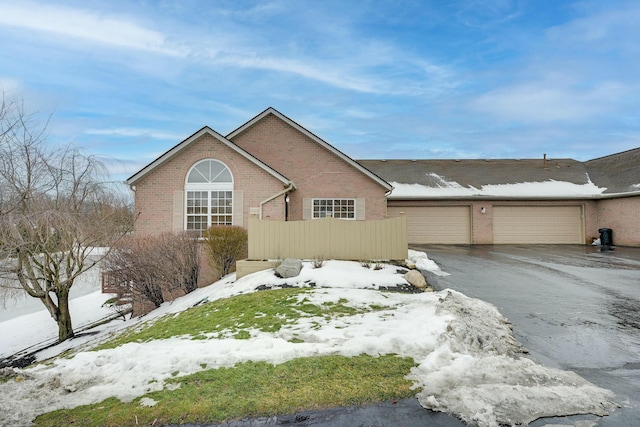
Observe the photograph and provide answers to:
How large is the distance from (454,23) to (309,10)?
549cm

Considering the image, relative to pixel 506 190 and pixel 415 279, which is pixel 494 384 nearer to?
pixel 415 279

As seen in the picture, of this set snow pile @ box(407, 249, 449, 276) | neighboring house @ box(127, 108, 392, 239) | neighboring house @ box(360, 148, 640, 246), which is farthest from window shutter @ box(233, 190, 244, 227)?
neighboring house @ box(360, 148, 640, 246)

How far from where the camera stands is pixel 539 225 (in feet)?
75.2

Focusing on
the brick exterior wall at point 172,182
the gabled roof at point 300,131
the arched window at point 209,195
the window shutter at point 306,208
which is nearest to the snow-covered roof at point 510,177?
the gabled roof at point 300,131

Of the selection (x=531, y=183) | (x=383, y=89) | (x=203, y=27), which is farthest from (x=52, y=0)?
(x=531, y=183)

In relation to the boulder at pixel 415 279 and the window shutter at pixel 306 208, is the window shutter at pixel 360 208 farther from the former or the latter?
the boulder at pixel 415 279

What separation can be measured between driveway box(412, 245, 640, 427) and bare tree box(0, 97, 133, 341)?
10178mm

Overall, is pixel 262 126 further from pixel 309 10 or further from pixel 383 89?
pixel 383 89

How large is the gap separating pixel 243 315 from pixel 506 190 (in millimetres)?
20728

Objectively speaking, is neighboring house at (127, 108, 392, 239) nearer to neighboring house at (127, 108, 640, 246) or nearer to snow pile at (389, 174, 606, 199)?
neighboring house at (127, 108, 640, 246)

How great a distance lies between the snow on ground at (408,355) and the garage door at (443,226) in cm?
1598

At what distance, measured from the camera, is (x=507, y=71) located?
2323 cm

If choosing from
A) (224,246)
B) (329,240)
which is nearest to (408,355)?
(329,240)

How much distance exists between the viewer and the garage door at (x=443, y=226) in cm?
2323
